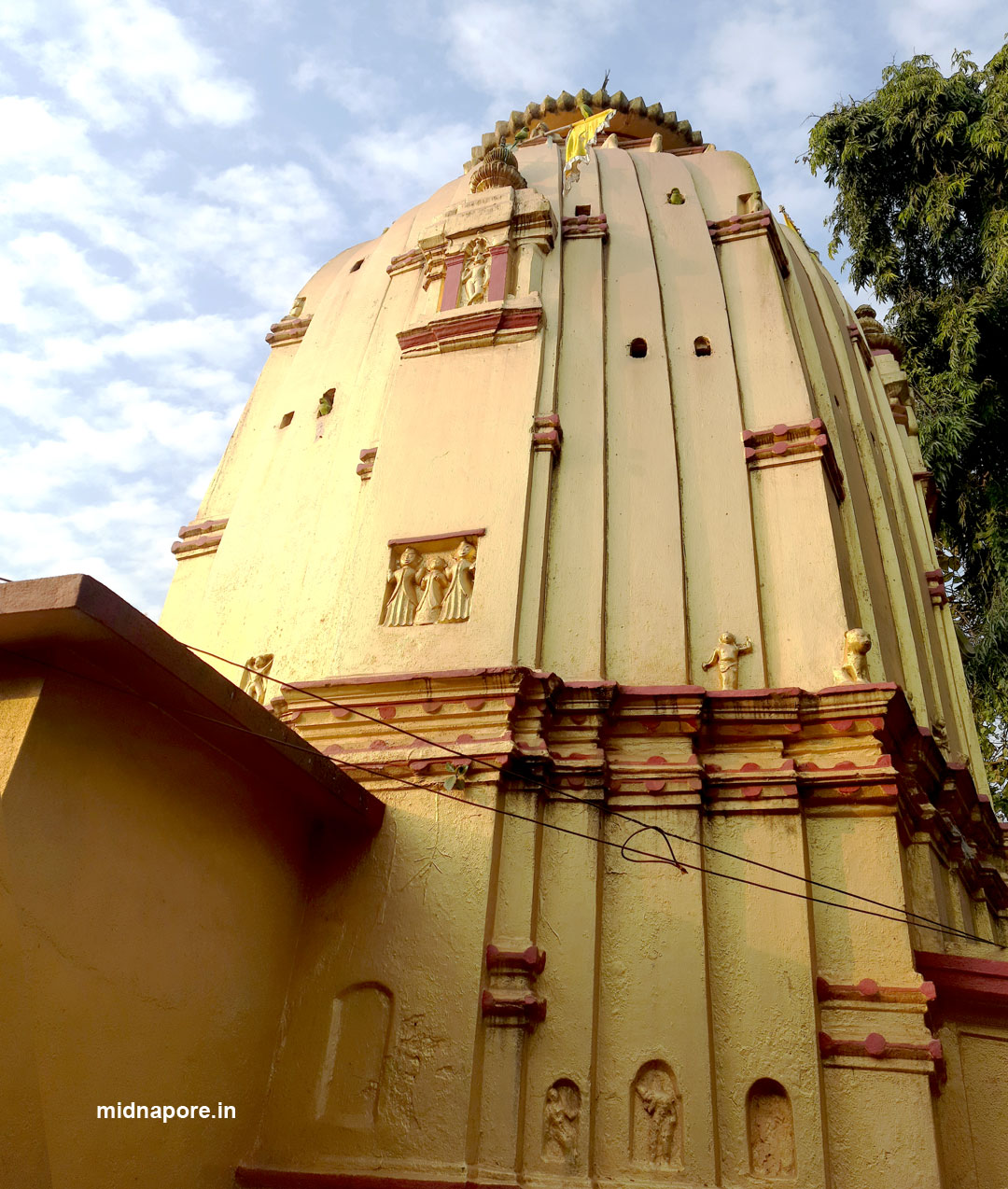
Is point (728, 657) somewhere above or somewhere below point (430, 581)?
below

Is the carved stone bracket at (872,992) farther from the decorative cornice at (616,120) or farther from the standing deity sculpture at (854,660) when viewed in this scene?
the decorative cornice at (616,120)

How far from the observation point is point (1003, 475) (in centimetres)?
1526

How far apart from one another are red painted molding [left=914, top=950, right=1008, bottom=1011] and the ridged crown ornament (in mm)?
8922

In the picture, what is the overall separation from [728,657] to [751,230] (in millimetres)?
5687

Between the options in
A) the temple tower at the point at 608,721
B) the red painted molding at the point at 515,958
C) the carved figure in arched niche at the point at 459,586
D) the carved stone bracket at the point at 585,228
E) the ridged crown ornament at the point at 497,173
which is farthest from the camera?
the ridged crown ornament at the point at 497,173

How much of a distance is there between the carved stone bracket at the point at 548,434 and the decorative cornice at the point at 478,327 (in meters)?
1.21

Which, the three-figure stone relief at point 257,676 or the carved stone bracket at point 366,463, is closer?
the three-figure stone relief at point 257,676

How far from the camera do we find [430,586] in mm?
7781

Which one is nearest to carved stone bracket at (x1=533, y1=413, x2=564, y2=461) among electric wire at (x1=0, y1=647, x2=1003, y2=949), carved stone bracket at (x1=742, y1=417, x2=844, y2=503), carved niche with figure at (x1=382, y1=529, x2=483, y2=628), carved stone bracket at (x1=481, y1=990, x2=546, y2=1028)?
carved niche with figure at (x1=382, y1=529, x2=483, y2=628)

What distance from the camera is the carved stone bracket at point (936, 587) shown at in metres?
10.9

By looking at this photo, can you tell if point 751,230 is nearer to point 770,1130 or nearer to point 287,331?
point 287,331

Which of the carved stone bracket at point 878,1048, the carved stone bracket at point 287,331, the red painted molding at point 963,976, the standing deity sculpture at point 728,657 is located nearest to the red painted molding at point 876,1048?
the carved stone bracket at point 878,1048

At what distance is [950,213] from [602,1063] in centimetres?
1494

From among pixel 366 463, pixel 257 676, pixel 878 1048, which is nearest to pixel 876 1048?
pixel 878 1048
